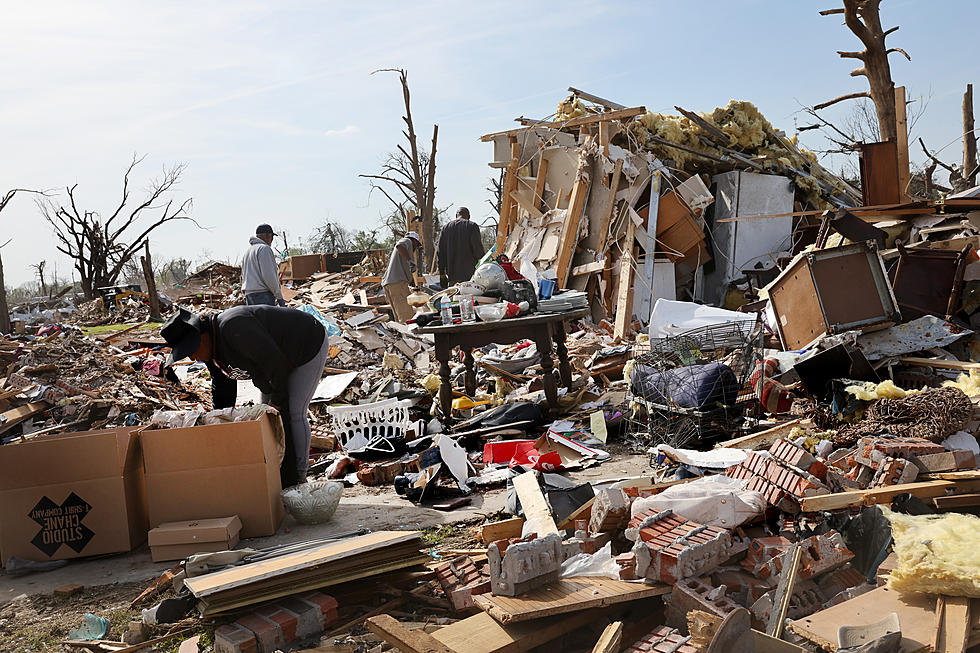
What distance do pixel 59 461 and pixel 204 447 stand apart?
2.73ft

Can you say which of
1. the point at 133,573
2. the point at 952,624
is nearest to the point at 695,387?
the point at 952,624

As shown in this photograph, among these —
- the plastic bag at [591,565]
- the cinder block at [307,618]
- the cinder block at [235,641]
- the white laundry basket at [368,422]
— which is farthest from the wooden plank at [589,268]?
the cinder block at [235,641]

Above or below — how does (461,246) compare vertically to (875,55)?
below

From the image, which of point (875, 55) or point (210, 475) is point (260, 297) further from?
point (875, 55)

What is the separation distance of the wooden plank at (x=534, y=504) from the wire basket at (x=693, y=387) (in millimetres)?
1416

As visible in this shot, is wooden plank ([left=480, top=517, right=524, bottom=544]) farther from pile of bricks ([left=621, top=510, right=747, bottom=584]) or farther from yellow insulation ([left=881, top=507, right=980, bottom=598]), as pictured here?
yellow insulation ([left=881, top=507, right=980, bottom=598])

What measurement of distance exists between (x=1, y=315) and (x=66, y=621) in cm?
1636

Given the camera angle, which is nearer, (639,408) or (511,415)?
(639,408)

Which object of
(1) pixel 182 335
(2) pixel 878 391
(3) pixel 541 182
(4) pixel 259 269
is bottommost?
(2) pixel 878 391

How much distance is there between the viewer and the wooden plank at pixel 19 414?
7.64m

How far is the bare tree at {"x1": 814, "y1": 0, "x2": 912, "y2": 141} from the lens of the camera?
11.1m

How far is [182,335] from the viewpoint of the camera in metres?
4.58

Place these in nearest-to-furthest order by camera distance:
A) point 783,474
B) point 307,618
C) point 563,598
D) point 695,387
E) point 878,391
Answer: point 563,598 → point 307,618 → point 783,474 → point 878,391 → point 695,387

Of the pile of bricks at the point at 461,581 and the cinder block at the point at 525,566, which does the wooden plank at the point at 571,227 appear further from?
the cinder block at the point at 525,566
